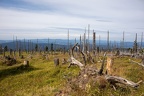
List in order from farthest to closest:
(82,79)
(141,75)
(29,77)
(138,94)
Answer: (29,77) → (141,75) → (82,79) → (138,94)

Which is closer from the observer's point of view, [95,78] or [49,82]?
[95,78]

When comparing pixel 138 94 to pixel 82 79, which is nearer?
pixel 138 94

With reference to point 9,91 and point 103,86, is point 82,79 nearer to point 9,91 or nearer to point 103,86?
point 103,86

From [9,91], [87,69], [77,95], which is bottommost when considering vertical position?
[9,91]

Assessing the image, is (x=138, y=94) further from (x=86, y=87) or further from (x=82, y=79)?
(x=82, y=79)

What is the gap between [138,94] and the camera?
1033cm

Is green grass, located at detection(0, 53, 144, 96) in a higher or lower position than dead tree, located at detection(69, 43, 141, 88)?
lower

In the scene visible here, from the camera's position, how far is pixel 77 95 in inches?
450

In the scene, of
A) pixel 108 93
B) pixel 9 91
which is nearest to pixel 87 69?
pixel 108 93

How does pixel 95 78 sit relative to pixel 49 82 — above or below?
above

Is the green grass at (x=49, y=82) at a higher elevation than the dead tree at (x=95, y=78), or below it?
below

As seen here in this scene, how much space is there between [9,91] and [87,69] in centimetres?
848

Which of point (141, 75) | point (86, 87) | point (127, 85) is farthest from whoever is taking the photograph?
point (141, 75)

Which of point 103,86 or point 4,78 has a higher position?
point 103,86
